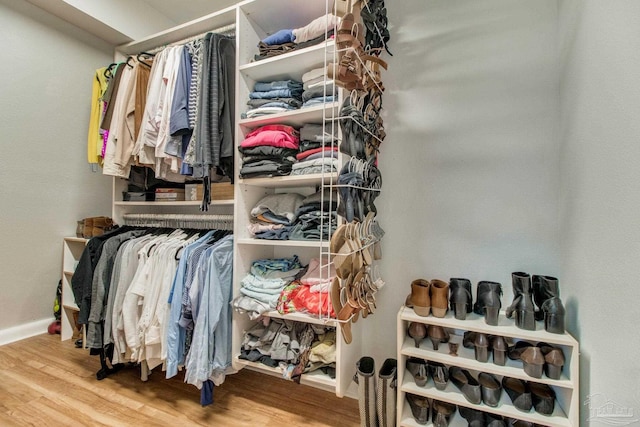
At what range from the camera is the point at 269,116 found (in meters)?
1.41

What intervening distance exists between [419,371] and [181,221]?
1741 mm

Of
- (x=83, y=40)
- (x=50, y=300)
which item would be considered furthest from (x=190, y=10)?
(x=50, y=300)

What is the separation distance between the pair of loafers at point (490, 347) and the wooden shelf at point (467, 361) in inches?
0.8

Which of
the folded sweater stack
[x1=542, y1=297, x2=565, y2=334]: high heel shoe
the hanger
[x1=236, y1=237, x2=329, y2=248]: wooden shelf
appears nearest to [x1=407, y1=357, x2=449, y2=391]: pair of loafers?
[x1=542, y1=297, x2=565, y2=334]: high heel shoe

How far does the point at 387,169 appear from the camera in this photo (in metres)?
1.57

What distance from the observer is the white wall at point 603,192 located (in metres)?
0.73

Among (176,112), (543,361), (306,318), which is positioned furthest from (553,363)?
(176,112)

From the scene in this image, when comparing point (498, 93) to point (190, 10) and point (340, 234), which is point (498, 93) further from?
point (190, 10)

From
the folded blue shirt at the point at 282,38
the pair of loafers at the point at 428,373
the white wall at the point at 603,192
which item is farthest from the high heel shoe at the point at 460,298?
the folded blue shirt at the point at 282,38

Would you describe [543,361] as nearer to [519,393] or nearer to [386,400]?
[519,393]

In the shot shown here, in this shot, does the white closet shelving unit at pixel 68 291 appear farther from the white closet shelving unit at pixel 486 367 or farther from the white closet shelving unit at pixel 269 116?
the white closet shelving unit at pixel 486 367

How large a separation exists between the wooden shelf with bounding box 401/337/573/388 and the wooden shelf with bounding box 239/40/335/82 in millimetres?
1369

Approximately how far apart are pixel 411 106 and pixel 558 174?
0.77m

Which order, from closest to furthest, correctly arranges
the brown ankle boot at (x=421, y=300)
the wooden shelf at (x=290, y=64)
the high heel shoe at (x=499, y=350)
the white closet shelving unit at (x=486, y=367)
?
the white closet shelving unit at (x=486, y=367) → the high heel shoe at (x=499, y=350) → the brown ankle boot at (x=421, y=300) → the wooden shelf at (x=290, y=64)
